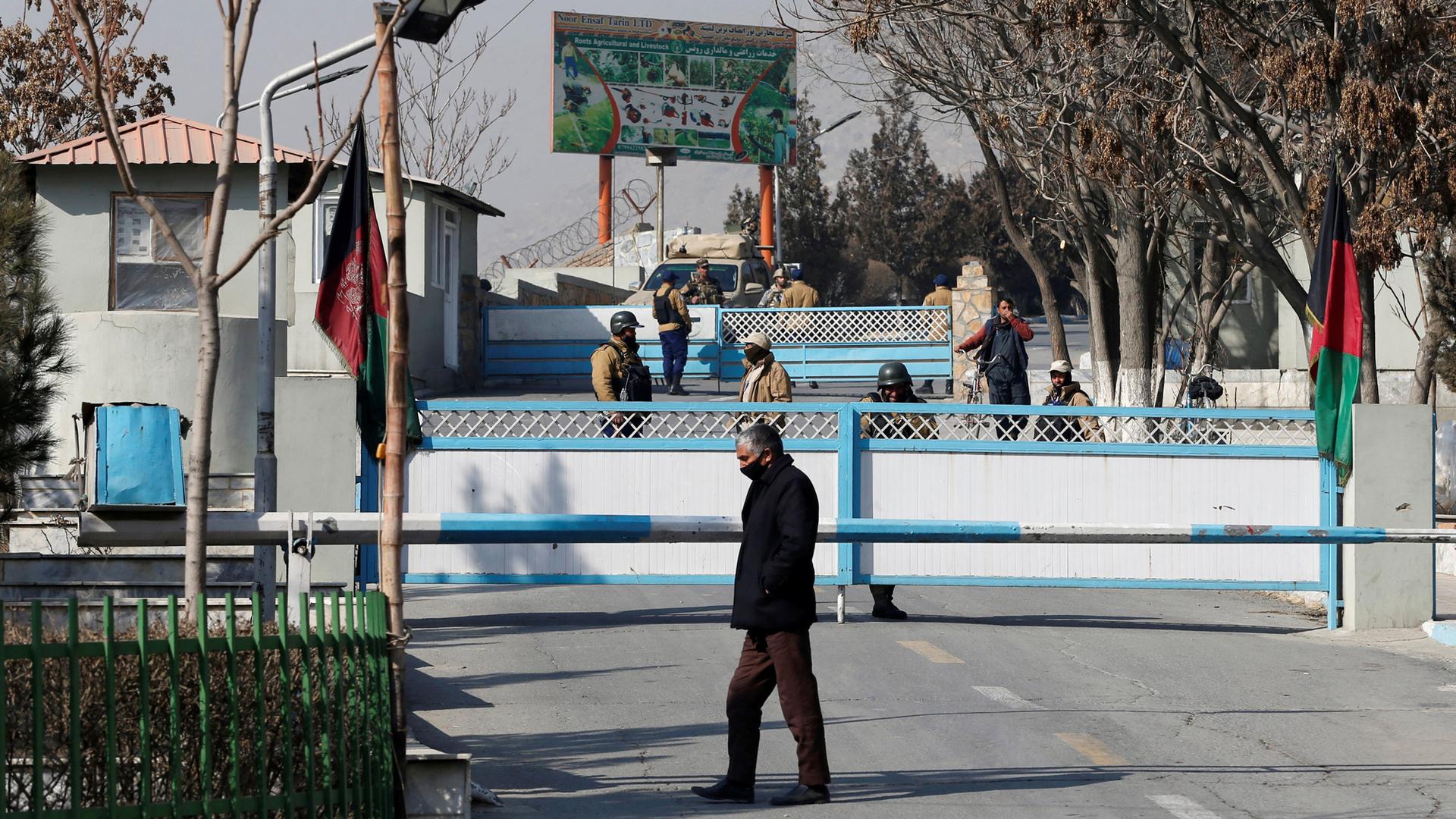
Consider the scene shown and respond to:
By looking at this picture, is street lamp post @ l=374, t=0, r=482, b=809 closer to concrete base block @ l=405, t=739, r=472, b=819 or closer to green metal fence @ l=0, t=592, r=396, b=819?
concrete base block @ l=405, t=739, r=472, b=819

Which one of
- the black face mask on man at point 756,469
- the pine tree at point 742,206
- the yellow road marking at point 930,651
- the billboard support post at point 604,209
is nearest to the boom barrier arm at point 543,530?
the yellow road marking at point 930,651

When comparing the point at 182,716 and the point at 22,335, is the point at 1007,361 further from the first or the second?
the point at 182,716

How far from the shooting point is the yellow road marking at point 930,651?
10.5 meters

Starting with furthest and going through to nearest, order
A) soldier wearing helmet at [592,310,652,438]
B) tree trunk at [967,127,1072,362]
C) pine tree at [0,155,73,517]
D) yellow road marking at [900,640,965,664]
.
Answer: tree trunk at [967,127,1072,362]
soldier wearing helmet at [592,310,652,438]
yellow road marking at [900,640,965,664]
pine tree at [0,155,73,517]

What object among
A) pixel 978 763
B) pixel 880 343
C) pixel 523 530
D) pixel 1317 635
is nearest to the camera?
pixel 978 763

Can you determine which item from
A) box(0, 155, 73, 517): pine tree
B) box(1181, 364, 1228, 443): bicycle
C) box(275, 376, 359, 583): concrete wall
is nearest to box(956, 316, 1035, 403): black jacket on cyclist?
box(1181, 364, 1228, 443): bicycle

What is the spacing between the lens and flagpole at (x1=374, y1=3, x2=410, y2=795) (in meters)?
6.07

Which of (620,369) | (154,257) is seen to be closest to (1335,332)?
(620,369)

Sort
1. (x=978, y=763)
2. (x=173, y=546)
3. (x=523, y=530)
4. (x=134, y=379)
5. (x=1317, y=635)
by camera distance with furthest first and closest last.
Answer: (x=134, y=379) < (x=1317, y=635) < (x=173, y=546) < (x=523, y=530) < (x=978, y=763)

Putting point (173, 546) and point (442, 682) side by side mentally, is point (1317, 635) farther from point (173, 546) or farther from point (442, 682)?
point (173, 546)

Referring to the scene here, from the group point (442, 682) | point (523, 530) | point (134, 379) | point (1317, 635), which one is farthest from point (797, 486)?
point (134, 379)

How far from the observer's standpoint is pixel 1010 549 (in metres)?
12.2

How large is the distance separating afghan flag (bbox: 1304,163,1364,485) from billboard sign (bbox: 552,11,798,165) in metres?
36.2

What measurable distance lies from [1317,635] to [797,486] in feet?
20.2
